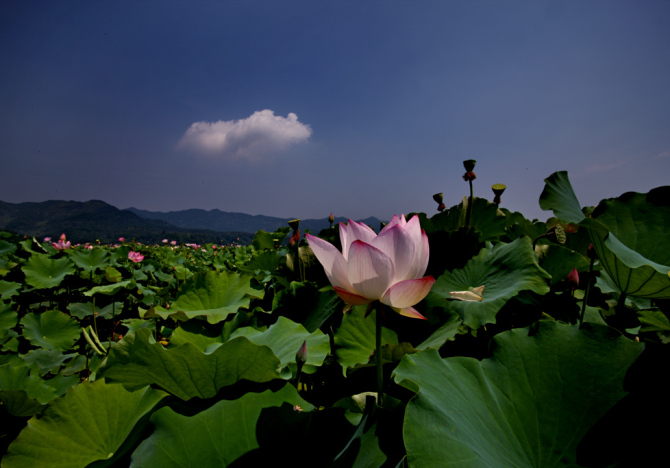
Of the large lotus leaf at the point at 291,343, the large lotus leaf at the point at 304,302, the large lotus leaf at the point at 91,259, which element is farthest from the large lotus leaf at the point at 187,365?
the large lotus leaf at the point at 91,259

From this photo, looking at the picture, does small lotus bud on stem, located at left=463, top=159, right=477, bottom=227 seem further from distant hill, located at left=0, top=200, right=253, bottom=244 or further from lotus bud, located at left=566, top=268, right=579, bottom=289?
distant hill, located at left=0, top=200, right=253, bottom=244

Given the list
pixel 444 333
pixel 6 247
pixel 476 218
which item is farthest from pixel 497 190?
pixel 6 247

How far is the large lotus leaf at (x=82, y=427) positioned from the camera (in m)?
0.63

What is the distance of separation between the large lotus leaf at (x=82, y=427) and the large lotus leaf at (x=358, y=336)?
1.63 ft

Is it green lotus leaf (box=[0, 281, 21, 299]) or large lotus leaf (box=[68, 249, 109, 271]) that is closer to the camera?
green lotus leaf (box=[0, 281, 21, 299])

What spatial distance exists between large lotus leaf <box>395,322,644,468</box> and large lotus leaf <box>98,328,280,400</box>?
0.31m

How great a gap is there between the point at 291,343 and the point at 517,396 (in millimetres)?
576

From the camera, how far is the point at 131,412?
68 cm

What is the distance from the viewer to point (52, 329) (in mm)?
2076

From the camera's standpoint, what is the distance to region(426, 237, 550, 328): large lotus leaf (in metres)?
0.87

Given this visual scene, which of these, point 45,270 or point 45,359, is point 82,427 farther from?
point 45,270

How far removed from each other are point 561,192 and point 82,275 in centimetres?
408

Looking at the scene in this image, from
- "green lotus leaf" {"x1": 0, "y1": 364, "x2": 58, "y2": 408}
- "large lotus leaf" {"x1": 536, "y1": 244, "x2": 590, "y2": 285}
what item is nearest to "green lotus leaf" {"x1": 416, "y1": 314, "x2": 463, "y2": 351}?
"large lotus leaf" {"x1": 536, "y1": 244, "x2": 590, "y2": 285}

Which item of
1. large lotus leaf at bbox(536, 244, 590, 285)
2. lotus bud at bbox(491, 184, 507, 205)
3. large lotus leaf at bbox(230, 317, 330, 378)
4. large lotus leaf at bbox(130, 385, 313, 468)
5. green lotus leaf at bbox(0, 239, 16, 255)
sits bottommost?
large lotus leaf at bbox(130, 385, 313, 468)
